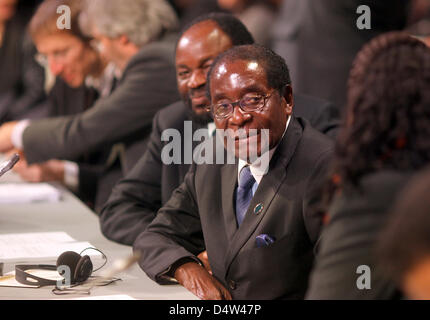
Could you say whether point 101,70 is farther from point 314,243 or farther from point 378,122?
point 378,122

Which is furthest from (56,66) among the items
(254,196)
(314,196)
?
(314,196)

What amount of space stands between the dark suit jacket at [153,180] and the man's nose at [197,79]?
17 centimetres

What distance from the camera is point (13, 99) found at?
5.55 meters

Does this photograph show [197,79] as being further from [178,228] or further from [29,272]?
[29,272]

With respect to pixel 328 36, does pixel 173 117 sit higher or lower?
lower

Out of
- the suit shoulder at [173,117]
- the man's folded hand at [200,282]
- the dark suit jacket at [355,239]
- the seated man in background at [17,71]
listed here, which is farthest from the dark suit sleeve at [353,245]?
the seated man in background at [17,71]

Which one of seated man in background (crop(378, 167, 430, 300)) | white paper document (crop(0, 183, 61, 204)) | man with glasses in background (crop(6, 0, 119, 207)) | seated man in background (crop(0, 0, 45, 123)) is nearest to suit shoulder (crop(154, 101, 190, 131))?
white paper document (crop(0, 183, 61, 204))

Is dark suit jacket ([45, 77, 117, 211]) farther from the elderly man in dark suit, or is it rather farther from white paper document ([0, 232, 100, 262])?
the elderly man in dark suit

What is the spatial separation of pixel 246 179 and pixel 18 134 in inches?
86.0

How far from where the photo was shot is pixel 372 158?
1.46 meters

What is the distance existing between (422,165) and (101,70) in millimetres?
3003

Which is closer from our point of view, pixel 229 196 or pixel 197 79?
pixel 229 196
